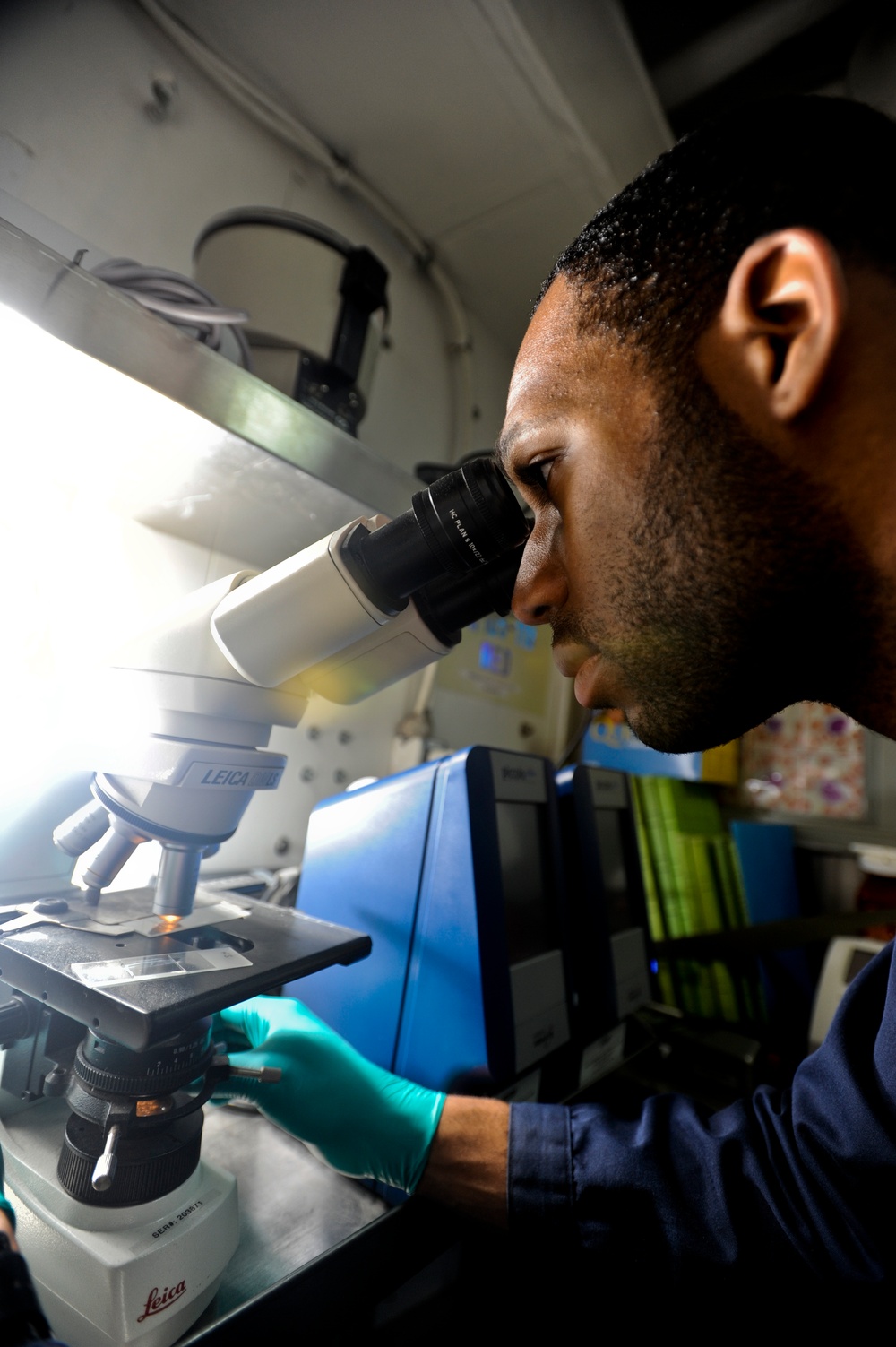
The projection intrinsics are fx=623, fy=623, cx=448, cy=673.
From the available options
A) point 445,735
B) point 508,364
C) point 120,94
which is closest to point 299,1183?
point 445,735

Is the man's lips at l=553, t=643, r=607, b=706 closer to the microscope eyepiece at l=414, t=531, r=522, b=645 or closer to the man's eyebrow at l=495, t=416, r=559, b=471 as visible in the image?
the microscope eyepiece at l=414, t=531, r=522, b=645

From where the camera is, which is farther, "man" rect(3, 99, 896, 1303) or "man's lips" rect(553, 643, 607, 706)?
"man's lips" rect(553, 643, 607, 706)

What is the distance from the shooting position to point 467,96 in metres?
1.29

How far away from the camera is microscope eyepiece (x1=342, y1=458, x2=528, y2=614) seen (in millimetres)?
540

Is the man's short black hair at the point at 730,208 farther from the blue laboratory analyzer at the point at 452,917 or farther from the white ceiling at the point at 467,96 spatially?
the white ceiling at the point at 467,96

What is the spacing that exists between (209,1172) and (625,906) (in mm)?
724

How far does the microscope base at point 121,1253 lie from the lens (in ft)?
1.45

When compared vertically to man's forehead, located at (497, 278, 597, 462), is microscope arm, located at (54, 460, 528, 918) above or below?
below

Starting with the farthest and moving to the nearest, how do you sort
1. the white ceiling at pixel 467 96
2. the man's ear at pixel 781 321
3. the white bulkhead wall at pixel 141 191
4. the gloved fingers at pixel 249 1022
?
the white ceiling at pixel 467 96 < the white bulkhead wall at pixel 141 191 < the gloved fingers at pixel 249 1022 < the man's ear at pixel 781 321

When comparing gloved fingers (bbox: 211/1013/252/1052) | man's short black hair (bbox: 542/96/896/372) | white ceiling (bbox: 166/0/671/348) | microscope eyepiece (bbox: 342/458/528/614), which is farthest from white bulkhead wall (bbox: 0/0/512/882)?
man's short black hair (bbox: 542/96/896/372)

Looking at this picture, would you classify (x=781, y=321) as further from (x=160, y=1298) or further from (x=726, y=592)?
(x=160, y=1298)

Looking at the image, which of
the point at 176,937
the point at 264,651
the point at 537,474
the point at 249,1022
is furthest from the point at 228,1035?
the point at 537,474

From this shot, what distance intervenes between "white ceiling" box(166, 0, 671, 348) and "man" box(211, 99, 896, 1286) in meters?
0.96

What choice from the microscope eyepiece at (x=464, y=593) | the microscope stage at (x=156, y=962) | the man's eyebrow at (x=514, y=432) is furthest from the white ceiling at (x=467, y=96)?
the microscope stage at (x=156, y=962)
